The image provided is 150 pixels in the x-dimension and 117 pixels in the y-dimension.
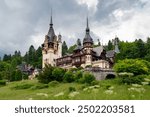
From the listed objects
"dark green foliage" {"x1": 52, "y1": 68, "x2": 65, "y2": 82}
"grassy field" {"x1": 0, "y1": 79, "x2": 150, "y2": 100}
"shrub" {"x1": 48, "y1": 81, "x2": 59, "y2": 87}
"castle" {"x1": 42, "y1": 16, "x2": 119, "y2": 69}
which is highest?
"castle" {"x1": 42, "y1": 16, "x2": 119, "y2": 69}

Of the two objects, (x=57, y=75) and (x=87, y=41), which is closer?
(x=57, y=75)

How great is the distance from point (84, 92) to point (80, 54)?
5466 centimetres

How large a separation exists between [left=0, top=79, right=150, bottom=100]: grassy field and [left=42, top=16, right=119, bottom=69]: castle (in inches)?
836

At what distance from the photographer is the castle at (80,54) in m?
80.4

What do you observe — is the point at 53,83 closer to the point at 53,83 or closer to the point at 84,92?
the point at 53,83

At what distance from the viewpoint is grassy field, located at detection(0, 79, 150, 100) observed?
2130 centimetres

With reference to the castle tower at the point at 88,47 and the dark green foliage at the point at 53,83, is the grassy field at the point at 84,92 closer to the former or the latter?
the dark green foliage at the point at 53,83

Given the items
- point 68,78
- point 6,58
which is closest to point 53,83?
point 68,78

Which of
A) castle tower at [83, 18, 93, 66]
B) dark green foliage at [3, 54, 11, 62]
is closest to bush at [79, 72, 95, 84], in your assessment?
castle tower at [83, 18, 93, 66]

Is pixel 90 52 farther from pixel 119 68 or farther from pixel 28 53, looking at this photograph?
pixel 28 53

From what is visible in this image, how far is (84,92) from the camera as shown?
1121 inches

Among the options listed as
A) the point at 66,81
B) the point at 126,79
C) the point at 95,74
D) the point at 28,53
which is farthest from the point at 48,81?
the point at 28,53

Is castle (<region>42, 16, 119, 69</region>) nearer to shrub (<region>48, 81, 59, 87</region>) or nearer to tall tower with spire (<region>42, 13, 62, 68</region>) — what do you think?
tall tower with spire (<region>42, 13, 62, 68</region>)

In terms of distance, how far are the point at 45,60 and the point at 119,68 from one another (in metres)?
37.4
